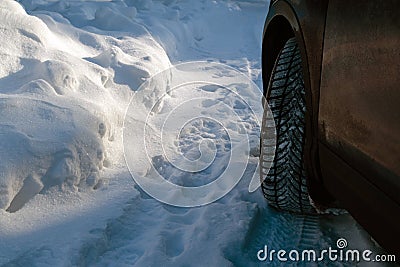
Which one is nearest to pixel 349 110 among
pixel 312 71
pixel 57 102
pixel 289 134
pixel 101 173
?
pixel 312 71

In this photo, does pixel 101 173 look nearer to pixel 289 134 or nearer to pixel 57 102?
pixel 57 102

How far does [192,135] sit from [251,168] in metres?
0.78

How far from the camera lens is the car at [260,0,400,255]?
135 cm

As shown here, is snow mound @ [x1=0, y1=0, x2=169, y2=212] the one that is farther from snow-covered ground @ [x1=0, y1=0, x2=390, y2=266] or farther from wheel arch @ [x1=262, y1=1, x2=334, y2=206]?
wheel arch @ [x1=262, y1=1, x2=334, y2=206]

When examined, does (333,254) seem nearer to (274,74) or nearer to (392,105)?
(274,74)

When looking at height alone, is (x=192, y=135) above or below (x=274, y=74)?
below

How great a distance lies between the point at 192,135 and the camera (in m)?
3.96

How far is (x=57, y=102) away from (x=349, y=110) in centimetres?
221

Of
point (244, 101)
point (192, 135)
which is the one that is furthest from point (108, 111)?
point (244, 101)

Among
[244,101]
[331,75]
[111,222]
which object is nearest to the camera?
[331,75]

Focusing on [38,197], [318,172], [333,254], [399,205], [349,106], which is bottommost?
[333,254]

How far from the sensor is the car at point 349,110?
53.3 inches

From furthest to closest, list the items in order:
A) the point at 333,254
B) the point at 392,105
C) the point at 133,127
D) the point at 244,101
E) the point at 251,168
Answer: the point at 244,101
the point at 133,127
the point at 251,168
the point at 333,254
the point at 392,105

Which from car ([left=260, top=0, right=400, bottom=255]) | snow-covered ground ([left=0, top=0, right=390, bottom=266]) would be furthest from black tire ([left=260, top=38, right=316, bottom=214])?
snow-covered ground ([left=0, top=0, right=390, bottom=266])
